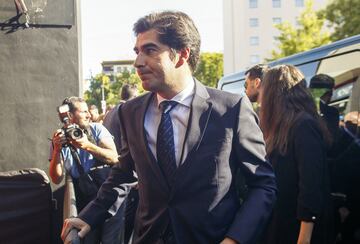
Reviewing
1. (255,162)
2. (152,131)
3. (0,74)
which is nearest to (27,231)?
(0,74)

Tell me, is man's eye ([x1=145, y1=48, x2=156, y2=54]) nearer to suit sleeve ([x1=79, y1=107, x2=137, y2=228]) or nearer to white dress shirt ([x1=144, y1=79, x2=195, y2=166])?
white dress shirt ([x1=144, y1=79, x2=195, y2=166])

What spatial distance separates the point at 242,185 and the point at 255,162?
1199 millimetres

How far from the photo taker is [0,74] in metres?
4.58

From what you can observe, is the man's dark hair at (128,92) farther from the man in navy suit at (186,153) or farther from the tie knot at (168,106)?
the tie knot at (168,106)

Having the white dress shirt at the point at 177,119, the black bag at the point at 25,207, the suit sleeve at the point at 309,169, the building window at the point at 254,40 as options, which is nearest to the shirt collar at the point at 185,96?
the white dress shirt at the point at 177,119

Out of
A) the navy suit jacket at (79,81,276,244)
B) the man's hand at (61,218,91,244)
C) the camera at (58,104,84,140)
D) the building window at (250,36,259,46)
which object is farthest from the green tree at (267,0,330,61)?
the building window at (250,36,259,46)

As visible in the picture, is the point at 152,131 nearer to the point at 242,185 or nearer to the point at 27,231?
the point at 242,185

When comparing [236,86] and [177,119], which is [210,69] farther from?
[177,119]

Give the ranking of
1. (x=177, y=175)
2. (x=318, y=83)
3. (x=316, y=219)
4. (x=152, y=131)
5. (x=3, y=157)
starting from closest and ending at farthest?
(x=177, y=175), (x=152, y=131), (x=316, y=219), (x=318, y=83), (x=3, y=157)

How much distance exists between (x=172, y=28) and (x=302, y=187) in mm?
1290

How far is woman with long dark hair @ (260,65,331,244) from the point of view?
8.72ft

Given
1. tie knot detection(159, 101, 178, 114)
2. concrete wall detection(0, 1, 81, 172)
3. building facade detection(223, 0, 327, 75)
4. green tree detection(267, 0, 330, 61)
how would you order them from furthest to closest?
building facade detection(223, 0, 327, 75) → green tree detection(267, 0, 330, 61) → concrete wall detection(0, 1, 81, 172) → tie knot detection(159, 101, 178, 114)

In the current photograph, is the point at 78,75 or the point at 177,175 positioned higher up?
the point at 78,75

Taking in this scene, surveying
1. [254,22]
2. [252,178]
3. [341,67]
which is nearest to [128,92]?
[341,67]
